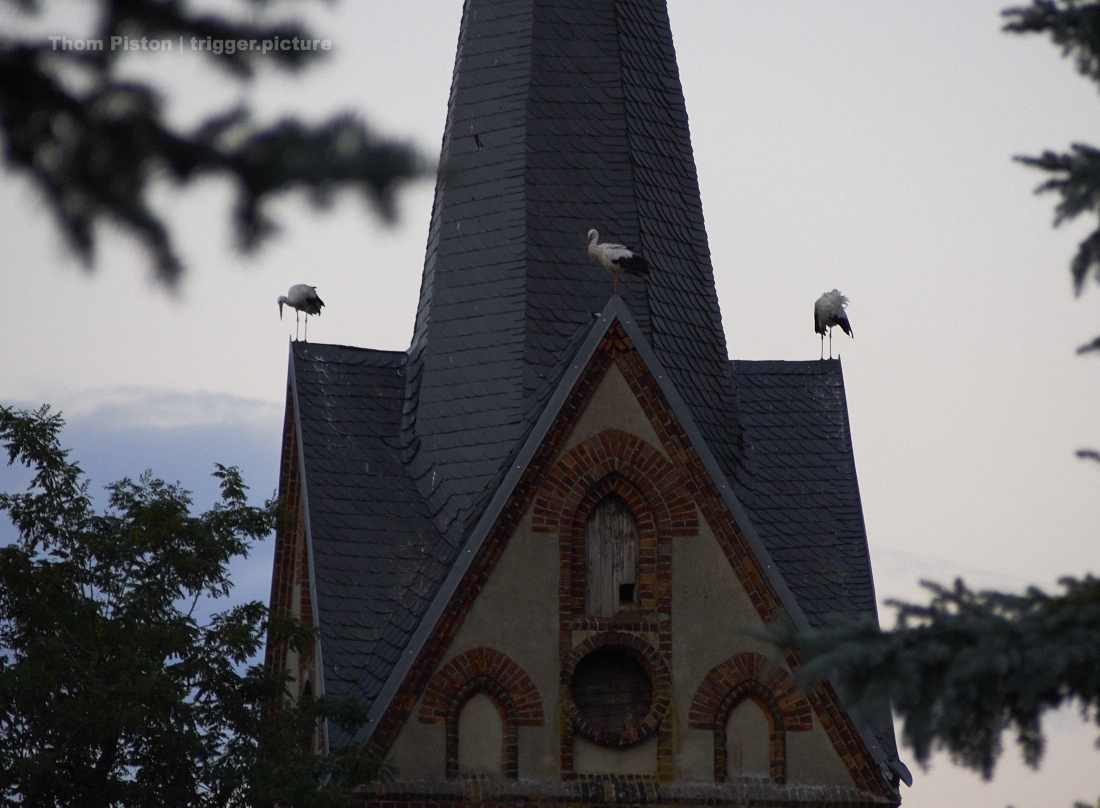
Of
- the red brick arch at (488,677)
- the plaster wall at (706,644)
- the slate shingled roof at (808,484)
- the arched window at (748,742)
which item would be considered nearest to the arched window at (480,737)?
the red brick arch at (488,677)

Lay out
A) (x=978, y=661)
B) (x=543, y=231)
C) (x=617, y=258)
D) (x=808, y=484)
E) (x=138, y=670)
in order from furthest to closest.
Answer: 1. (x=808, y=484)
2. (x=543, y=231)
3. (x=617, y=258)
4. (x=138, y=670)
5. (x=978, y=661)

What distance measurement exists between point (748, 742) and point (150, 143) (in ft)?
56.2

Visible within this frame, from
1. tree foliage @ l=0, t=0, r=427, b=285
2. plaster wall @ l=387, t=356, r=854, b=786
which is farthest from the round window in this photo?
tree foliage @ l=0, t=0, r=427, b=285

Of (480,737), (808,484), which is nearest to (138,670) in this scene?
(480,737)

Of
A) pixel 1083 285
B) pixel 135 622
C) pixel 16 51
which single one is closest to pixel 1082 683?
pixel 1083 285

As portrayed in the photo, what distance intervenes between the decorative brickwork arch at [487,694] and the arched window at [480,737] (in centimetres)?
4

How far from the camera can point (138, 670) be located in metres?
17.5

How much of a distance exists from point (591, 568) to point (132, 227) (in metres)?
17.1

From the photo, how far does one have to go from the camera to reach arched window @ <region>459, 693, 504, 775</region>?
66.9ft

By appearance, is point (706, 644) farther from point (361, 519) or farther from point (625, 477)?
point (361, 519)

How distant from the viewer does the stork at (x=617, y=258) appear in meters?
22.3

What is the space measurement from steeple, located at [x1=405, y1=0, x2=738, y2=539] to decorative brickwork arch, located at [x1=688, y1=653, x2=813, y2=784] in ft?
11.0

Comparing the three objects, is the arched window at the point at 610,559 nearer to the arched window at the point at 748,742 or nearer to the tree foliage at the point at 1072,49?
the arched window at the point at 748,742

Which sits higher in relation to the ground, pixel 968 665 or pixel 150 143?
pixel 150 143
